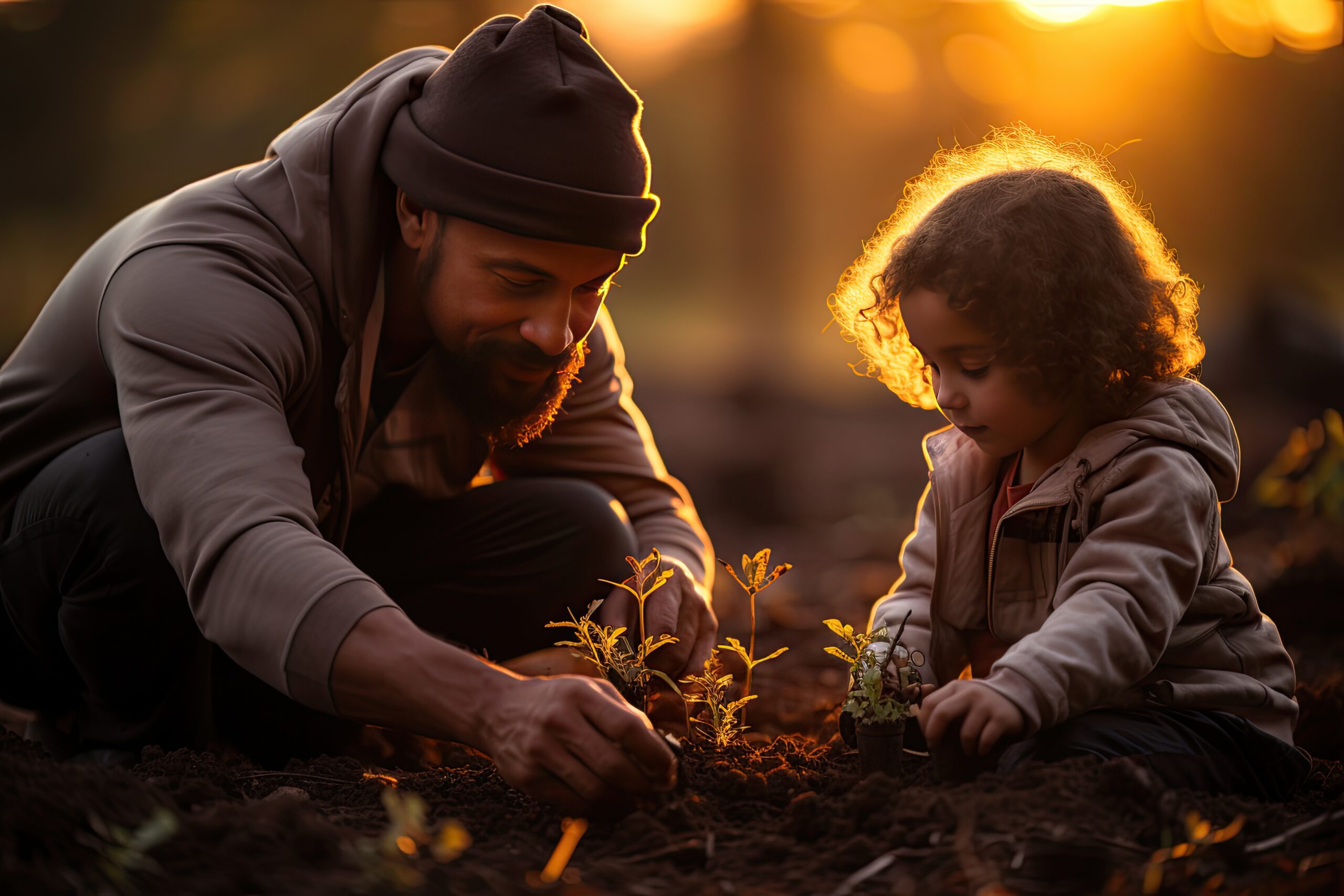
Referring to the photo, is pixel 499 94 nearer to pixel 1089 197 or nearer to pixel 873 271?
pixel 873 271

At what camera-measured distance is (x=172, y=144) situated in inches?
328

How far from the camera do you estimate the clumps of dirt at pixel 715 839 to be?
1.41 m

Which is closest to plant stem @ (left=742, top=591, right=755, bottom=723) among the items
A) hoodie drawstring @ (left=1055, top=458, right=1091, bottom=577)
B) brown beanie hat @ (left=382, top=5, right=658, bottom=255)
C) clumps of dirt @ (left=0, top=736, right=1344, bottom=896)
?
clumps of dirt @ (left=0, top=736, right=1344, bottom=896)

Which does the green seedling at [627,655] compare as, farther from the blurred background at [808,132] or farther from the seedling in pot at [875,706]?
the blurred background at [808,132]

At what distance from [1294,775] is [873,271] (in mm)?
1445

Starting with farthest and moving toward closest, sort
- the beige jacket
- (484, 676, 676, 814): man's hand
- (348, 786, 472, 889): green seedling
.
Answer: the beige jacket < (484, 676, 676, 814): man's hand < (348, 786, 472, 889): green seedling

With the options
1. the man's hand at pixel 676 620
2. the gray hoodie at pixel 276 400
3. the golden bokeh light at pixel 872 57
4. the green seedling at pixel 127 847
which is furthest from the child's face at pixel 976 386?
the golden bokeh light at pixel 872 57

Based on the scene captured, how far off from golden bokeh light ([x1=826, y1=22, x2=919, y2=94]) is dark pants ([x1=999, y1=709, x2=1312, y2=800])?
8.31 m

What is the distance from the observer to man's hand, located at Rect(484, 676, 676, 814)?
5.29 feet

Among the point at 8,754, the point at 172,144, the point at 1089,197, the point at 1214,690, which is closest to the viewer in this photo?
the point at 8,754

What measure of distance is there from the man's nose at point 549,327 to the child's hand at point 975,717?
1224 mm

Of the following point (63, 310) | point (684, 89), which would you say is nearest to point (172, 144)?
point (684, 89)

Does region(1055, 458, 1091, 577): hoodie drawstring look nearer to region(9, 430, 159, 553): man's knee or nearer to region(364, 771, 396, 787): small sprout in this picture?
region(364, 771, 396, 787): small sprout

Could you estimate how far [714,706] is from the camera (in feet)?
7.36
